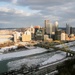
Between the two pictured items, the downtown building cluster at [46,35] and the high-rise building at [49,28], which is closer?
the downtown building cluster at [46,35]

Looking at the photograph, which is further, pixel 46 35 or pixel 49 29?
pixel 49 29

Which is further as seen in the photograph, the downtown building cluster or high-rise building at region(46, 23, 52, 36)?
high-rise building at region(46, 23, 52, 36)

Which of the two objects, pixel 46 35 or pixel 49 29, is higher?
pixel 49 29

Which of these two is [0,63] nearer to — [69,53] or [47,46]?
[69,53]

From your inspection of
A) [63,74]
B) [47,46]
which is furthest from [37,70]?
[47,46]

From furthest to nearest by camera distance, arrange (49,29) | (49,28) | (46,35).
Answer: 1. (49,28)
2. (49,29)
3. (46,35)

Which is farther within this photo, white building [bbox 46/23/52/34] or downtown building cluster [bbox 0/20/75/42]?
white building [bbox 46/23/52/34]

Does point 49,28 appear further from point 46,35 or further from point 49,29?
point 46,35

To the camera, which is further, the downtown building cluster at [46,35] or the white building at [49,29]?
the white building at [49,29]

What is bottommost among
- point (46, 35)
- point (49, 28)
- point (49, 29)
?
point (46, 35)

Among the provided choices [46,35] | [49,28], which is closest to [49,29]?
[49,28]

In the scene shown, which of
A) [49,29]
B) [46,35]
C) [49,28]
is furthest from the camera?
[49,28]
